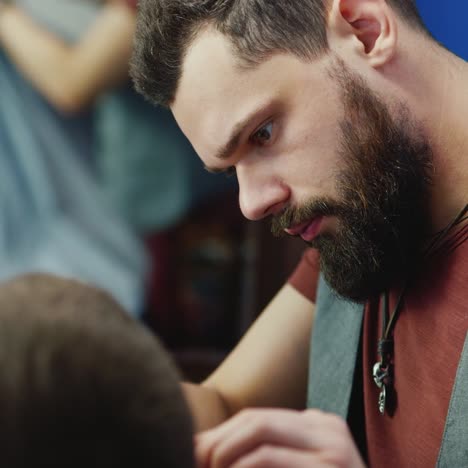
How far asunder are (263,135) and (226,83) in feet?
0.27

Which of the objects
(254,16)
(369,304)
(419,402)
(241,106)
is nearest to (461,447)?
(419,402)

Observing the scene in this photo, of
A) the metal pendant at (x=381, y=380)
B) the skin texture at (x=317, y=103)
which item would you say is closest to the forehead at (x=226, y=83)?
the skin texture at (x=317, y=103)

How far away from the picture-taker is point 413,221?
1075 millimetres

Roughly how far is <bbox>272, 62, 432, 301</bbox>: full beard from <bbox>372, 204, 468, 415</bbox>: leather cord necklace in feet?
0.10

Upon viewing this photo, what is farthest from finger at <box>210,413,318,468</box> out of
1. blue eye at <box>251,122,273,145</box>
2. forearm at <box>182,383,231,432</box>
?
forearm at <box>182,383,231,432</box>

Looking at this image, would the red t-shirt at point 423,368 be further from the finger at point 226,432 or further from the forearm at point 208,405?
the finger at point 226,432

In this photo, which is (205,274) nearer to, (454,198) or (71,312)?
(454,198)

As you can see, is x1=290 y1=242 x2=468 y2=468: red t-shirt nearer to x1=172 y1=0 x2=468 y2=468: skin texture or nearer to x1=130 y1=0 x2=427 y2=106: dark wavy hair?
x1=172 y1=0 x2=468 y2=468: skin texture

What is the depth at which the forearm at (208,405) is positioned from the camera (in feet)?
4.10

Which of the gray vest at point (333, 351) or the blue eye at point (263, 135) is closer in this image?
the blue eye at point (263, 135)

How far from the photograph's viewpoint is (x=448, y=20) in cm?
127

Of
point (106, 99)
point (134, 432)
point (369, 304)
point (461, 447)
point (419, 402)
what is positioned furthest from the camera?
point (106, 99)

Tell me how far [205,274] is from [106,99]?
53 centimetres

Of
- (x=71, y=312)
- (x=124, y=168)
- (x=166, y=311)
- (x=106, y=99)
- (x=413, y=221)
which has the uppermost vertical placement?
(x=71, y=312)
